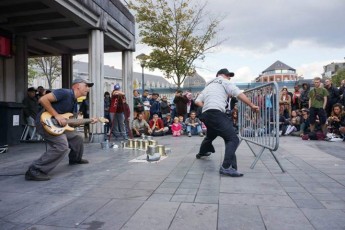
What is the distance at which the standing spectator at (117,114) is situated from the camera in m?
11.0

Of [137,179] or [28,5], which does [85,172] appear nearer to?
[137,179]

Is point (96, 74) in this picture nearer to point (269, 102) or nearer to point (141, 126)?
point (141, 126)

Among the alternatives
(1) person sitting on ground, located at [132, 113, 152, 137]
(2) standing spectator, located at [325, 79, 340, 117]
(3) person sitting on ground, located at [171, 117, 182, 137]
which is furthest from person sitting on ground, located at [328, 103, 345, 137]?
(1) person sitting on ground, located at [132, 113, 152, 137]

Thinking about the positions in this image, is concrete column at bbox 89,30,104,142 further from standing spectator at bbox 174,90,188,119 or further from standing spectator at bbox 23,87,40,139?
standing spectator at bbox 174,90,188,119

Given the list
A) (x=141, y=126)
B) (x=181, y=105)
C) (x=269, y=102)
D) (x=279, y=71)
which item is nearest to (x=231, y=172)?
(x=269, y=102)

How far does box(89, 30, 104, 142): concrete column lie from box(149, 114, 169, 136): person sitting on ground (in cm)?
329

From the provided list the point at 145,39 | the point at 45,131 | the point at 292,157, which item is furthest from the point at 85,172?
the point at 145,39

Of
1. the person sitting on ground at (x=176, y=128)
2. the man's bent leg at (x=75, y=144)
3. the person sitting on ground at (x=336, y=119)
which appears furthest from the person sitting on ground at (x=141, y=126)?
the man's bent leg at (x=75, y=144)

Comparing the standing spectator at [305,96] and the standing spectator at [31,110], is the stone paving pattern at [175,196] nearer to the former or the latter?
the standing spectator at [31,110]

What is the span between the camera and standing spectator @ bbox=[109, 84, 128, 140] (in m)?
11.0

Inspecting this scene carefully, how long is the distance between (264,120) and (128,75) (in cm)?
882

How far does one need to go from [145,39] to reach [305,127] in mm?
13878

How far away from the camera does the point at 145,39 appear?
23.2 m

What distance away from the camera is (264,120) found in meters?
6.05
